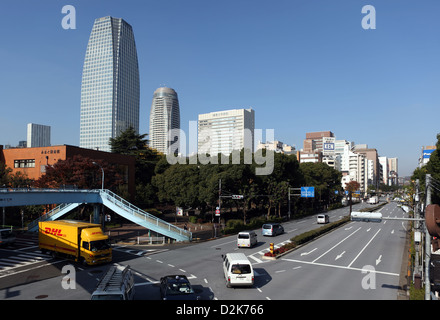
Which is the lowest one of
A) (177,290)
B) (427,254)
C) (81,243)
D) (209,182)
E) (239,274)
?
(239,274)

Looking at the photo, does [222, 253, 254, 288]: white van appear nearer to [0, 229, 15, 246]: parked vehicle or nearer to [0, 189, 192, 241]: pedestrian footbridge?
[0, 189, 192, 241]: pedestrian footbridge

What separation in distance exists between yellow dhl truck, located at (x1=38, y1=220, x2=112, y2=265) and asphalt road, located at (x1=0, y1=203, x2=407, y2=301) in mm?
827

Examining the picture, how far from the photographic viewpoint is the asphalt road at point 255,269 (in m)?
19.0

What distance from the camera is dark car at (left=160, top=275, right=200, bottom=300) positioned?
626 inches

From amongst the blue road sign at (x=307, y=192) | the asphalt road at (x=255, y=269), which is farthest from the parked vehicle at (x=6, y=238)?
the blue road sign at (x=307, y=192)

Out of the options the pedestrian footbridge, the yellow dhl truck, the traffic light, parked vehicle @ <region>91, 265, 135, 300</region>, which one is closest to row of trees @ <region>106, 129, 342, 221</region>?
the pedestrian footbridge

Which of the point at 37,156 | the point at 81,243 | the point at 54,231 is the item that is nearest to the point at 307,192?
the point at 81,243

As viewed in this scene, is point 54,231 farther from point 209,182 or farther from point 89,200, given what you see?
point 209,182

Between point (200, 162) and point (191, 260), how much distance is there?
3512cm

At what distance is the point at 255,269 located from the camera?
82.3ft

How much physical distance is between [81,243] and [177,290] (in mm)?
13302

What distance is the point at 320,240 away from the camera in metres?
40.5
